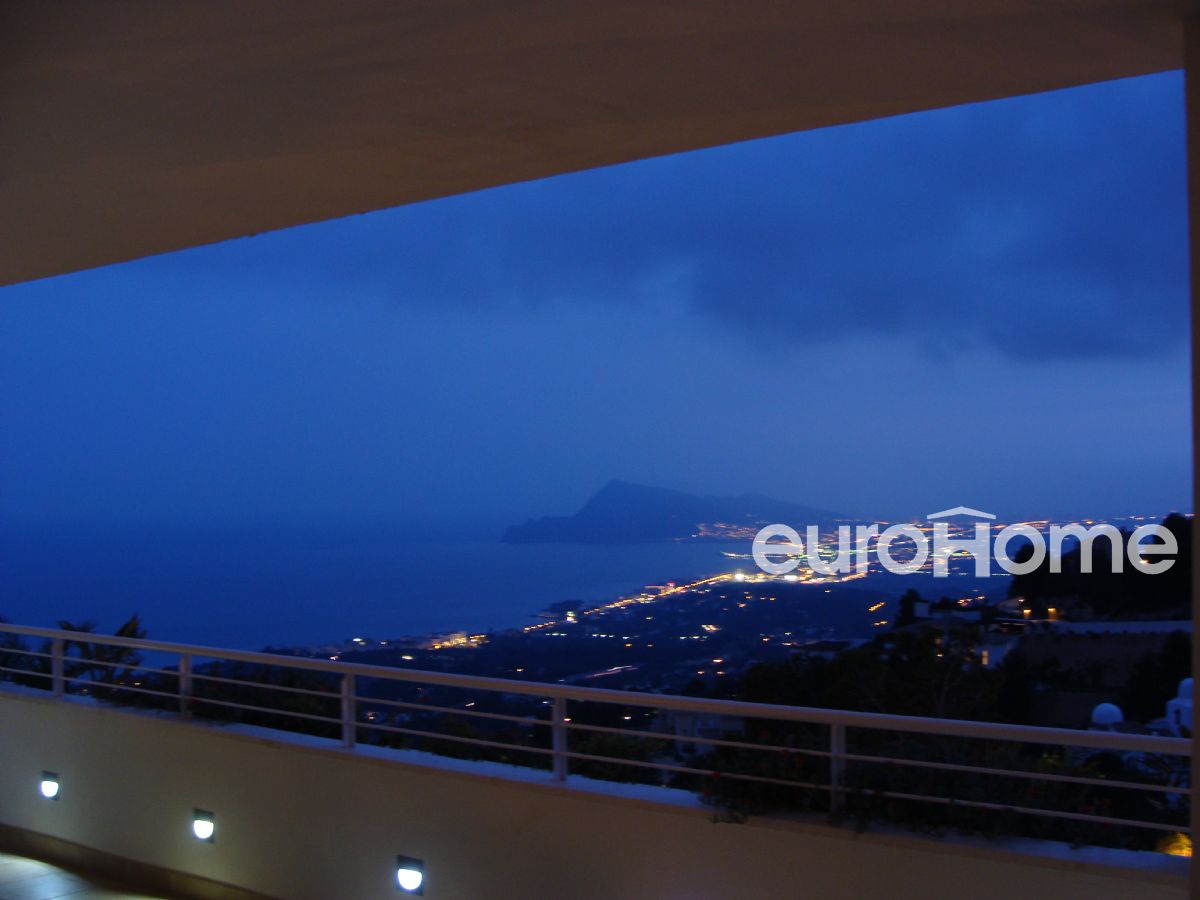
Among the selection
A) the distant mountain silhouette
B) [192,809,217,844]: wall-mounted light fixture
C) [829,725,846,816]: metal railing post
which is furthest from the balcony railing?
the distant mountain silhouette

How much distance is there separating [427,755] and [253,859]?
1.03 m

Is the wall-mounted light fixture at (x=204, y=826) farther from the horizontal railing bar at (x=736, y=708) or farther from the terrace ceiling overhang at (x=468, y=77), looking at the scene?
the terrace ceiling overhang at (x=468, y=77)

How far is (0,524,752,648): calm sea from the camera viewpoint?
770cm

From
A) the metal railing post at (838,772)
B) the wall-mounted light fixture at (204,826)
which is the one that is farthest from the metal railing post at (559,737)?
the wall-mounted light fixture at (204,826)

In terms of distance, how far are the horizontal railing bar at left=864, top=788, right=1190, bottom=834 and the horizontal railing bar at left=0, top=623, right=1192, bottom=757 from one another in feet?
0.64

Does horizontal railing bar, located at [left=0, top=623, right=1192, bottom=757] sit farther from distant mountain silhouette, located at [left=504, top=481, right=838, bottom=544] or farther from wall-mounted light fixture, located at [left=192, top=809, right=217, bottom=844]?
distant mountain silhouette, located at [left=504, top=481, right=838, bottom=544]

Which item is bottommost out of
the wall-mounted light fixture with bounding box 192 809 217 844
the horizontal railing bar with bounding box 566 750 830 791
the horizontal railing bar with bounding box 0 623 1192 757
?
the wall-mounted light fixture with bounding box 192 809 217 844

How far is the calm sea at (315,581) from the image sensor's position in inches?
303

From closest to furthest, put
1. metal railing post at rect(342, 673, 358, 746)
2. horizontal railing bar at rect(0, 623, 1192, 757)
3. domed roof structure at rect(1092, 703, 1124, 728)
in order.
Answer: horizontal railing bar at rect(0, 623, 1192, 757) < metal railing post at rect(342, 673, 358, 746) < domed roof structure at rect(1092, 703, 1124, 728)

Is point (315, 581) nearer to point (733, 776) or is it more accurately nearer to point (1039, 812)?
point (733, 776)

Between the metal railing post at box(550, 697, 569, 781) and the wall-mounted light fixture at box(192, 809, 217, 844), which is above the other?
the metal railing post at box(550, 697, 569, 781)

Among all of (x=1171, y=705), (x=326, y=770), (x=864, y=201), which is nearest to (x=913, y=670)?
(x=1171, y=705)

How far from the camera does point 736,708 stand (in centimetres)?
340

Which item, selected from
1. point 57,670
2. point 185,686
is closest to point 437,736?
point 185,686
